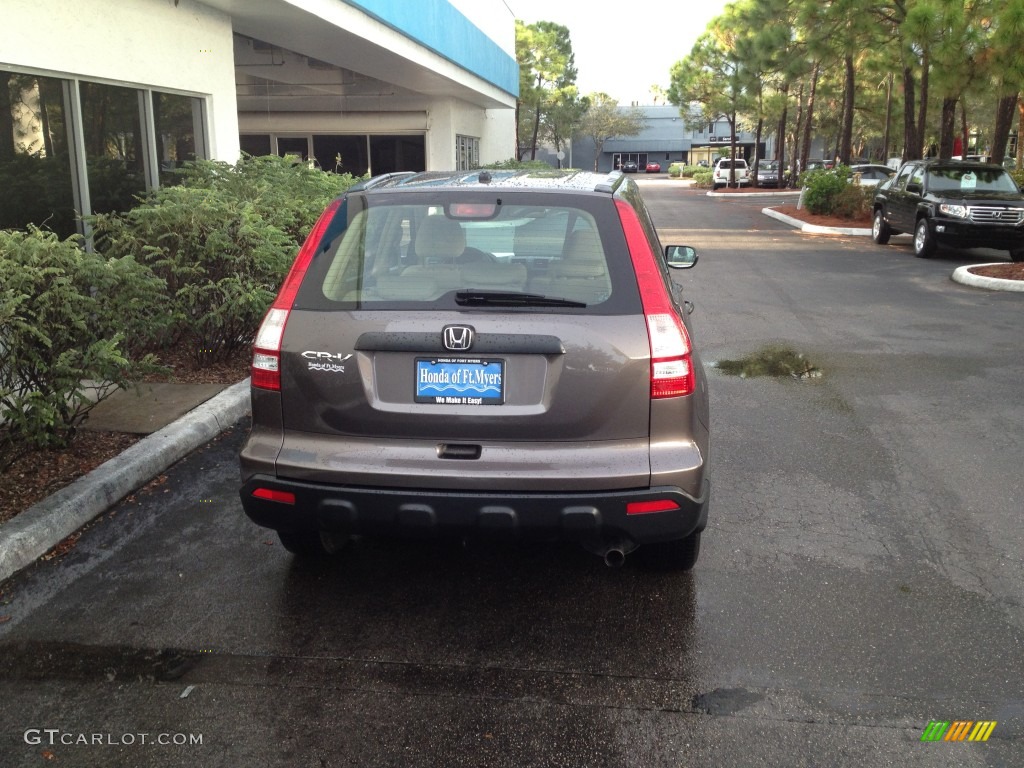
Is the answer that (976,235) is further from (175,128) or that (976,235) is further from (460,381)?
(460,381)

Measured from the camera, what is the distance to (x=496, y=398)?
3473 mm

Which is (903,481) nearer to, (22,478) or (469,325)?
(469,325)

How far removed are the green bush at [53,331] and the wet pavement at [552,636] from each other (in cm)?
67

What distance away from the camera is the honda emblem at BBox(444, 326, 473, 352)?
136 inches

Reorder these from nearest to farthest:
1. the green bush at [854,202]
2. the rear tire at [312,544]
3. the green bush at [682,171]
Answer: the rear tire at [312,544]
the green bush at [854,202]
the green bush at [682,171]

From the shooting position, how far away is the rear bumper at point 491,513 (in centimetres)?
342

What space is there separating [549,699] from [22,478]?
135 inches

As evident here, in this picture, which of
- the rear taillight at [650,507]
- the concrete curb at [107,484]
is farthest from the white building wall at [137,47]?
the rear taillight at [650,507]

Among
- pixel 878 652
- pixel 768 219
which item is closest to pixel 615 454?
pixel 878 652

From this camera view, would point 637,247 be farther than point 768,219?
No

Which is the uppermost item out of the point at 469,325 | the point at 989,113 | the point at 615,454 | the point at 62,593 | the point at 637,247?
the point at 989,113

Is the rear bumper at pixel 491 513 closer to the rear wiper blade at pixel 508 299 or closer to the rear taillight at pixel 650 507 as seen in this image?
the rear taillight at pixel 650 507

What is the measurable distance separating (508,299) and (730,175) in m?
51.1

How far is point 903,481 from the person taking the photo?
213 inches
